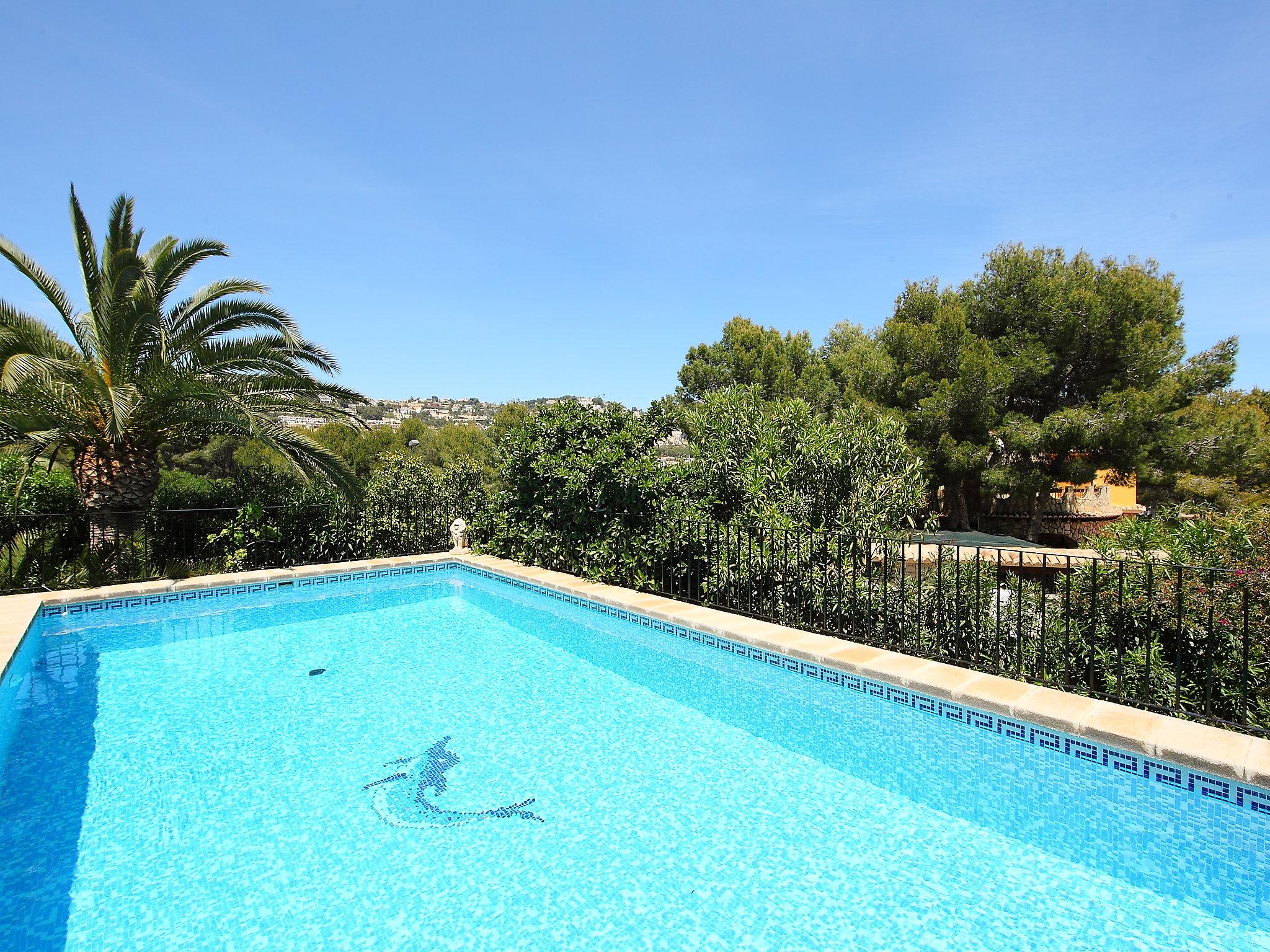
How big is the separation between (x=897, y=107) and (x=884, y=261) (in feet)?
28.5

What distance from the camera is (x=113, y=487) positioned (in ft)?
26.8

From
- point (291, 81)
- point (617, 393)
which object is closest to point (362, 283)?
point (291, 81)

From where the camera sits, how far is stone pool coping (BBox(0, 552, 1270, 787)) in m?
3.24

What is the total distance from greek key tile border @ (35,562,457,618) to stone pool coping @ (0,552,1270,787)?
6 cm

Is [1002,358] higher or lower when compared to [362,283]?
lower

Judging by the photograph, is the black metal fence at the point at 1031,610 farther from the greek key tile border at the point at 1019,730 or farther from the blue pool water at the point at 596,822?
the blue pool water at the point at 596,822

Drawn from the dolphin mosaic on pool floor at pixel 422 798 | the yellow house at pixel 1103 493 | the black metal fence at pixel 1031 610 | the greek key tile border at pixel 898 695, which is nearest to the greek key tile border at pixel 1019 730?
the greek key tile border at pixel 898 695

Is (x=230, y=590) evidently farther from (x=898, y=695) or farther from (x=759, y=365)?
(x=759, y=365)

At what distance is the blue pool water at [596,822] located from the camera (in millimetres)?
2572

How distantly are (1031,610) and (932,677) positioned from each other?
160 cm

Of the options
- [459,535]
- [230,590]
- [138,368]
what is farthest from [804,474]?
Result: [138,368]

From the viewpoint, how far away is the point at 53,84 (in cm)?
817

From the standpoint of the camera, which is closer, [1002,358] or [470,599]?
[470,599]

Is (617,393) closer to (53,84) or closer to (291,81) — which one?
(291,81)
